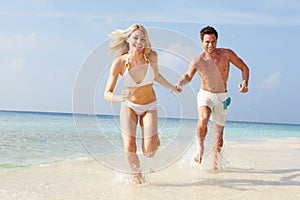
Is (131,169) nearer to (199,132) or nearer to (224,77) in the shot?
(199,132)

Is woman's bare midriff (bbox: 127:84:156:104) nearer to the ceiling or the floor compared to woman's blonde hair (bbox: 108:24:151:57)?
nearer to the floor

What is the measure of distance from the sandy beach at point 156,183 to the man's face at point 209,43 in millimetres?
1630

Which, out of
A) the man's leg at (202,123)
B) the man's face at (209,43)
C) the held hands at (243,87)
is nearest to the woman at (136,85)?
the man's leg at (202,123)

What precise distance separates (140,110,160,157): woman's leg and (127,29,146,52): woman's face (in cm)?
73

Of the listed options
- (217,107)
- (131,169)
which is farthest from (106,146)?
(217,107)

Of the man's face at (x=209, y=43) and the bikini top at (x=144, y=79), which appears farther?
the man's face at (x=209, y=43)

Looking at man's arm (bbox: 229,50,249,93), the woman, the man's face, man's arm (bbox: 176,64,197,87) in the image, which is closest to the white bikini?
the woman

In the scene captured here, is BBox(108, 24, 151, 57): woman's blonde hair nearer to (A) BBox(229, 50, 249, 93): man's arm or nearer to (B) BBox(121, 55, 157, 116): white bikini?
(B) BBox(121, 55, 157, 116): white bikini

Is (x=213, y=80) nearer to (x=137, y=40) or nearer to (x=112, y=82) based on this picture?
(x=137, y=40)

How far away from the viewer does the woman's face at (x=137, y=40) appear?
4469mm

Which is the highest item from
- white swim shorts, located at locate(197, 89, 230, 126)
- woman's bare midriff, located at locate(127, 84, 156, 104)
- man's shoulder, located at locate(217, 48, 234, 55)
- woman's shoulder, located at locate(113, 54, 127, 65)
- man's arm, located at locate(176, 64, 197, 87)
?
man's shoulder, located at locate(217, 48, 234, 55)

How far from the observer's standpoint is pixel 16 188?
421cm

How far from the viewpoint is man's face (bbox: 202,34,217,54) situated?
207 inches

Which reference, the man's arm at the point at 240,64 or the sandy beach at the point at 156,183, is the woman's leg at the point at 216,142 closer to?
the sandy beach at the point at 156,183
